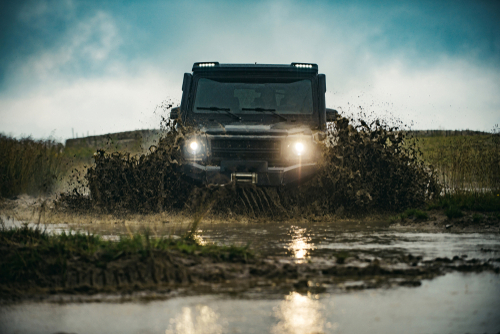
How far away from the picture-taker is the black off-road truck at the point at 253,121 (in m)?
8.96

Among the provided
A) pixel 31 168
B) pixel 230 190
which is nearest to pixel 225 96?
pixel 230 190

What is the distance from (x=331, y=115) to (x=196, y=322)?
278 inches

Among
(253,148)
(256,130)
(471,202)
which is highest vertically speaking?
(256,130)

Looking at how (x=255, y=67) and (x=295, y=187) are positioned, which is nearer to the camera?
(x=295, y=187)

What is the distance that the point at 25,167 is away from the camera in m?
13.6

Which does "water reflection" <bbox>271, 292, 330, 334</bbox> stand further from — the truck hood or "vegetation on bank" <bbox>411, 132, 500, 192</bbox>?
"vegetation on bank" <bbox>411, 132, 500, 192</bbox>

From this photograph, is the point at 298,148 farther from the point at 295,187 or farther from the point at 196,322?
the point at 196,322

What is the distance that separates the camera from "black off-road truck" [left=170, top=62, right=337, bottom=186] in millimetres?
8961

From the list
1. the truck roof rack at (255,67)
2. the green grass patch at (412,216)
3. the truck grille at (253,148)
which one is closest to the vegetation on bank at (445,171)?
the green grass patch at (412,216)

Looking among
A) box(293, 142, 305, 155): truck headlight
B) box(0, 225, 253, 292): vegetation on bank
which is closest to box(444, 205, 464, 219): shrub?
box(293, 142, 305, 155): truck headlight

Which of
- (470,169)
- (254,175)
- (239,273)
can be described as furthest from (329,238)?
(470,169)

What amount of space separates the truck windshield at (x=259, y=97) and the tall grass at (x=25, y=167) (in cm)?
466

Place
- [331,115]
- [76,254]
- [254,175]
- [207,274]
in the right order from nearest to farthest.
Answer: [207,274]
[76,254]
[254,175]
[331,115]

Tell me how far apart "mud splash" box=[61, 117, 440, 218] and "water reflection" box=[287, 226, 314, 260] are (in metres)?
1.38
